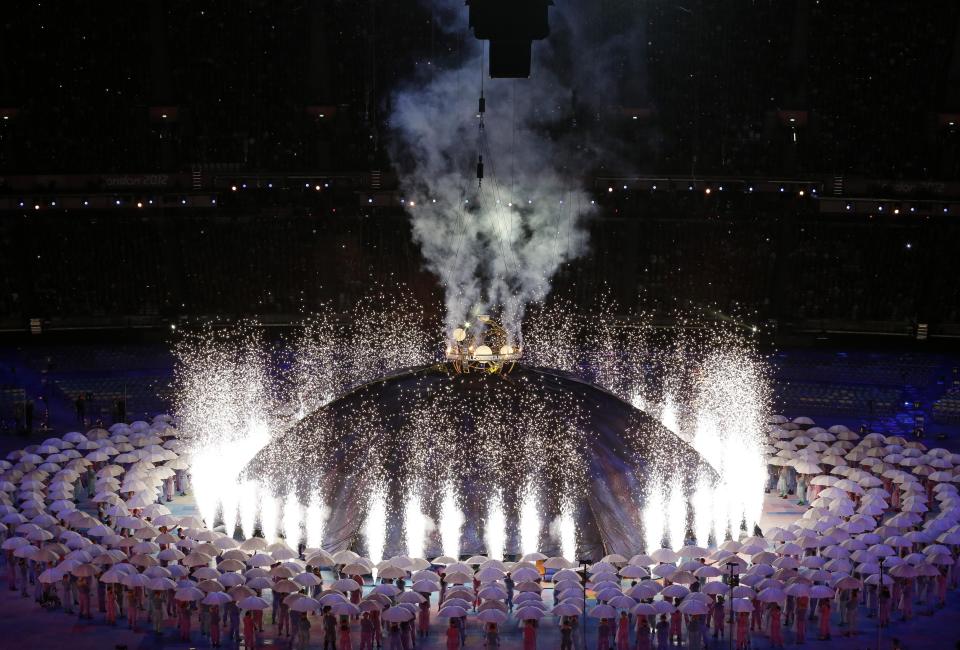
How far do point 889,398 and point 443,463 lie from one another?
19.0 metres

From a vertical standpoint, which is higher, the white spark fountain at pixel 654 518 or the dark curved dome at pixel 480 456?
the dark curved dome at pixel 480 456

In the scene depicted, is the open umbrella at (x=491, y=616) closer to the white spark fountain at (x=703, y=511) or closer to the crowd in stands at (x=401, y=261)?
the white spark fountain at (x=703, y=511)

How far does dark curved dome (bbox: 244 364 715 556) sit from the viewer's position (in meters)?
27.9

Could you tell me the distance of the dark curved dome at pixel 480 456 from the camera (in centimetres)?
2792

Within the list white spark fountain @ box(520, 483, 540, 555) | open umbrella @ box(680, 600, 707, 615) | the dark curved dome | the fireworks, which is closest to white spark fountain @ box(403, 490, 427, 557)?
the fireworks

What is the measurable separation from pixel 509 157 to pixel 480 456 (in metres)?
19.2

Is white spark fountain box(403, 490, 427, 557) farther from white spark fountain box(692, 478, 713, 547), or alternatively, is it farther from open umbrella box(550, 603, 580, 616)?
white spark fountain box(692, 478, 713, 547)

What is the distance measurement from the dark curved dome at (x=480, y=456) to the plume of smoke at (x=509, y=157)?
10.6 meters

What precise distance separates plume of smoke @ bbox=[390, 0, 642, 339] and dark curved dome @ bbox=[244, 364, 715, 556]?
1063cm

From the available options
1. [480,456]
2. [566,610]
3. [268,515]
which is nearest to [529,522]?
[480,456]

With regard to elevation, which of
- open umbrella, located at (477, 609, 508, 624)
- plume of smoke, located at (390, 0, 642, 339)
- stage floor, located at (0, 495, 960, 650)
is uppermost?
plume of smoke, located at (390, 0, 642, 339)

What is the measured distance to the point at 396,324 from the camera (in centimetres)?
4616

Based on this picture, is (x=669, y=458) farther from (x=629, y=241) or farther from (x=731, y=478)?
(x=629, y=241)

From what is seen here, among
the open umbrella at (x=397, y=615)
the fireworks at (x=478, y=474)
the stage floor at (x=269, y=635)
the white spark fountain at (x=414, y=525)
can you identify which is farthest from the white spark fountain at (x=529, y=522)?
the open umbrella at (x=397, y=615)
